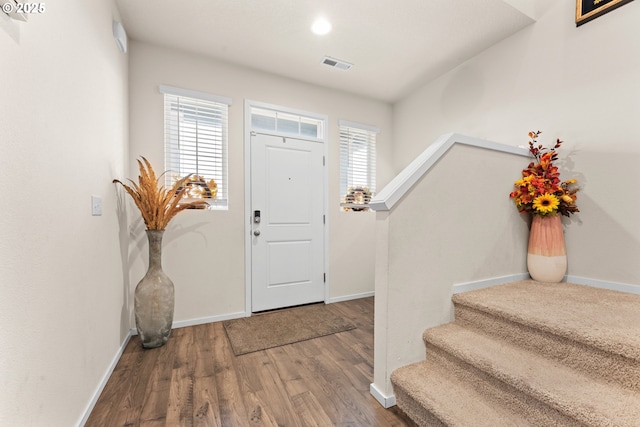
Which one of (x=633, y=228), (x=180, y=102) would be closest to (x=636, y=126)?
(x=633, y=228)

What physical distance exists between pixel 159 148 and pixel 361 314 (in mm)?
2767

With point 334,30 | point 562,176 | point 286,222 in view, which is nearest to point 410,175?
point 562,176

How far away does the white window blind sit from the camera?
11.7 ft

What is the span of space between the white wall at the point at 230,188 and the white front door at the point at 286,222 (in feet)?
0.54

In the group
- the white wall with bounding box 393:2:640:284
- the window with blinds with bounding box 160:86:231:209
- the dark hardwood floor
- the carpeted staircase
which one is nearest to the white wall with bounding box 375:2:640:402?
the white wall with bounding box 393:2:640:284

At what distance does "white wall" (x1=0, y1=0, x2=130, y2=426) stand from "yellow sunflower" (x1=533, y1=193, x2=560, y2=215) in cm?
293

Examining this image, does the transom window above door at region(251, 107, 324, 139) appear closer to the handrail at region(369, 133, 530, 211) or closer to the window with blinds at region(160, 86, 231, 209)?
the window with blinds at region(160, 86, 231, 209)

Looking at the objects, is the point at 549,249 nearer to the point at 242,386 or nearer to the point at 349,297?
the point at 349,297

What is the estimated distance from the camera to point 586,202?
205 cm

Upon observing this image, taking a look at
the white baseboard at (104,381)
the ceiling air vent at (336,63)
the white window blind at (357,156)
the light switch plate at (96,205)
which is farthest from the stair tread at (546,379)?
the ceiling air vent at (336,63)

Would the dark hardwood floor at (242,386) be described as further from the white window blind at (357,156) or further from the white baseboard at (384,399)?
the white window blind at (357,156)

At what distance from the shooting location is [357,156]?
369 cm

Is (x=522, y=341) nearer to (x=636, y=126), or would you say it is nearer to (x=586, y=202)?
(x=586, y=202)

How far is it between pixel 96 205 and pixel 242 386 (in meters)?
1.48
